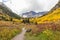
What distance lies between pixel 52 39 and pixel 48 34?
1.63 metres

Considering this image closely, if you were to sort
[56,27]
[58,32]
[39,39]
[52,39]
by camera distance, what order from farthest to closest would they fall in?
[56,27] < [58,32] < [39,39] < [52,39]

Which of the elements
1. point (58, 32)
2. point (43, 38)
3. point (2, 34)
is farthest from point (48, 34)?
point (2, 34)

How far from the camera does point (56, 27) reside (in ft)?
107

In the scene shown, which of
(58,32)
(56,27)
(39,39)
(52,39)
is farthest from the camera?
(56,27)

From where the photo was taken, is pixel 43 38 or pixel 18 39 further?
pixel 18 39

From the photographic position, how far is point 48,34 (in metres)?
26.5

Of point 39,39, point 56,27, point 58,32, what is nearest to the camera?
point 39,39

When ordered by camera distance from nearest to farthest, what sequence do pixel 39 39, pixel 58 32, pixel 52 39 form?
pixel 52 39 → pixel 39 39 → pixel 58 32

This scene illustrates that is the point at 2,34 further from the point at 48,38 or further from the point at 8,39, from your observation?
the point at 48,38

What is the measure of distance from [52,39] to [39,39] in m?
2.39

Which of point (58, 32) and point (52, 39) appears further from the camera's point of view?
point (58, 32)

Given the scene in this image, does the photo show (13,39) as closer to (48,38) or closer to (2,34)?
(2,34)

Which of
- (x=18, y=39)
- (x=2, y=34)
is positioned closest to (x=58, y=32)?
(x=18, y=39)

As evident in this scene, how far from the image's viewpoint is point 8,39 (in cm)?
2814
